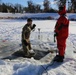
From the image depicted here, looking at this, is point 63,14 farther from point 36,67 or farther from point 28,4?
point 28,4

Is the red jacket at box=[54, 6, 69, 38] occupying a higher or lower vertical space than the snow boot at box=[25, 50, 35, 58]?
higher

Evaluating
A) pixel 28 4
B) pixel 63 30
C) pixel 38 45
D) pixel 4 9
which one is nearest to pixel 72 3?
pixel 28 4

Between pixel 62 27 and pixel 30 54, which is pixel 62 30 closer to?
pixel 62 27

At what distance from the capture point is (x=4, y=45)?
10391 mm

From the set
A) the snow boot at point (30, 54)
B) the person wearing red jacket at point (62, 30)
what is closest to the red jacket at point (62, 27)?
the person wearing red jacket at point (62, 30)

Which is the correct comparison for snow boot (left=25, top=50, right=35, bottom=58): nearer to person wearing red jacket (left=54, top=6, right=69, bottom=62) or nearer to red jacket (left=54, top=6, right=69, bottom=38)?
person wearing red jacket (left=54, top=6, right=69, bottom=62)

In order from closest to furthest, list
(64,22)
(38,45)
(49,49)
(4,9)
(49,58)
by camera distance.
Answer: (64,22), (49,58), (49,49), (38,45), (4,9)

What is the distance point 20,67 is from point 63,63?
4.36ft

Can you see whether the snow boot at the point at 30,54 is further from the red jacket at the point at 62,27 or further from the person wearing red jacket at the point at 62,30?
the red jacket at the point at 62,27

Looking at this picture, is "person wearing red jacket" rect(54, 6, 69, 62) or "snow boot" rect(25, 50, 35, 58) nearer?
"person wearing red jacket" rect(54, 6, 69, 62)

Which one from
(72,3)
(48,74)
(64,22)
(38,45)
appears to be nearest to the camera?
(48,74)

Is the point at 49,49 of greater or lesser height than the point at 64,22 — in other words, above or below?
below

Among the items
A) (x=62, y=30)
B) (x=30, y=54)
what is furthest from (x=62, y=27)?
(x=30, y=54)

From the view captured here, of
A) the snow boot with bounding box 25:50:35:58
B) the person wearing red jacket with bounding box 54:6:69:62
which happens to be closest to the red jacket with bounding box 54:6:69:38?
the person wearing red jacket with bounding box 54:6:69:62
